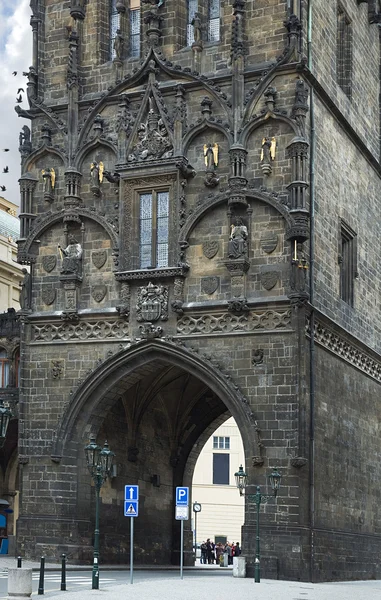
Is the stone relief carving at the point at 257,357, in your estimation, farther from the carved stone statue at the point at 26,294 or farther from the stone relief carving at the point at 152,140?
the carved stone statue at the point at 26,294

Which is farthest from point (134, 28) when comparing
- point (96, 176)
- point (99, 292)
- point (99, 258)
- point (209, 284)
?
point (209, 284)

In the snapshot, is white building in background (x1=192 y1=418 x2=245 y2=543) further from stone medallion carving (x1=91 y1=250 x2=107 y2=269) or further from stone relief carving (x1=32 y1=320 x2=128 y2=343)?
stone medallion carving (x1=91 y1=250 x2=107 y2=269)

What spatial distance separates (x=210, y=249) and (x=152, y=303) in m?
2.69

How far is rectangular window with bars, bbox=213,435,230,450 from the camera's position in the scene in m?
81.9

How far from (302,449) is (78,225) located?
455 inches

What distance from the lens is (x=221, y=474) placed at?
81312 mm

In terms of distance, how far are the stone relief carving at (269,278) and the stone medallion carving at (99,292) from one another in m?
5.84

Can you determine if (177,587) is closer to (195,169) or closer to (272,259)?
(272,259)

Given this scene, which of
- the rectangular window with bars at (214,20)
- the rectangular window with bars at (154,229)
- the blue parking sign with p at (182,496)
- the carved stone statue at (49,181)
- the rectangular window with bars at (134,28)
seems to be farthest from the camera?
the rectangular window with bars at (134,28)

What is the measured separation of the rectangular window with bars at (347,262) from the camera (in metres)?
46.4

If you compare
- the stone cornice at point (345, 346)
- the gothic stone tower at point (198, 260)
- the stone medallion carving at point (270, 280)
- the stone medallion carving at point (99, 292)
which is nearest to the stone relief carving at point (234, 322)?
the gothic stone tower at point (198, 260)

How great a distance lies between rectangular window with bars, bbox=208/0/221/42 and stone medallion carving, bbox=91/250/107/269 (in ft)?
27.8

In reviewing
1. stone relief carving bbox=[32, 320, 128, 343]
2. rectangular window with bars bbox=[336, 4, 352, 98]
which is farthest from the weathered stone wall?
stone relief carving bbox=[32, 320, 128, 343]

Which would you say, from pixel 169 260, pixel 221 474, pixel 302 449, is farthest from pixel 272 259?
pixel 221 474
